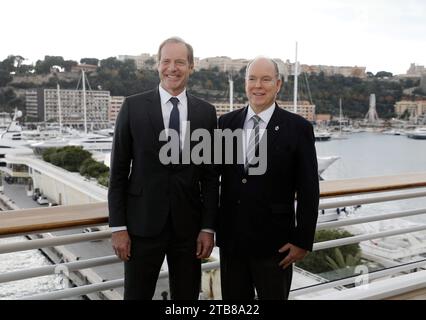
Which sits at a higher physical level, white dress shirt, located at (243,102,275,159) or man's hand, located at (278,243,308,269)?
white dress shirt, located at (243,102,275,159)

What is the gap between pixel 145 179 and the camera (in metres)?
1.31

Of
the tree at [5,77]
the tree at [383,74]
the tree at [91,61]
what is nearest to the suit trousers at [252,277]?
the tree at [91,61]

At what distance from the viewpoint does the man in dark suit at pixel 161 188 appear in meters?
1.31

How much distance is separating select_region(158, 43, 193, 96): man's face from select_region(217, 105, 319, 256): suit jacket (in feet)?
1.05

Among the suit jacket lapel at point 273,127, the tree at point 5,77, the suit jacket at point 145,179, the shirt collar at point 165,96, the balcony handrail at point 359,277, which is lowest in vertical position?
the balcony handrail at point 359,277

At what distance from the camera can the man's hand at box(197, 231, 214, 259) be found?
136cm

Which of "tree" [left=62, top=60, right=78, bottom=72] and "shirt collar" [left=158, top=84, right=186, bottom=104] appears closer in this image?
"shirt collar" [left=158, top=84, right=186, bottom=104]

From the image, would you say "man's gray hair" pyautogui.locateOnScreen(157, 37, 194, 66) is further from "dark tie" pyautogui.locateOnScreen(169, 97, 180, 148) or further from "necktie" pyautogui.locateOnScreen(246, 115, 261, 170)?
"necktie" pyautogui.locateOnScreen(246, 115, 261, 170)

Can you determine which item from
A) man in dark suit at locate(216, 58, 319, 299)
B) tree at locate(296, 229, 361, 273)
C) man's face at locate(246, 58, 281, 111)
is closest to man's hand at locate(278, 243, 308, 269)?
man in dark suit at locate(216, 58, 319, 299)

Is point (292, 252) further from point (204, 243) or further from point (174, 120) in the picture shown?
point (174, 120)

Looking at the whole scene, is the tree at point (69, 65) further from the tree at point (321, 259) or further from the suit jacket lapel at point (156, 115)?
the suit jacket lapel at point (156, 115)

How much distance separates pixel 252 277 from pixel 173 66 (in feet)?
2.47

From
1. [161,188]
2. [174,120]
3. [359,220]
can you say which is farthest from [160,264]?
[359,220]
